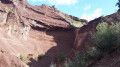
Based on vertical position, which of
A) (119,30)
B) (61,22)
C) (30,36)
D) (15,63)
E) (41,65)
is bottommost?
(119,30)

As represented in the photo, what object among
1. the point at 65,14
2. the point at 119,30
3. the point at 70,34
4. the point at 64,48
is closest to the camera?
the point at 119,30

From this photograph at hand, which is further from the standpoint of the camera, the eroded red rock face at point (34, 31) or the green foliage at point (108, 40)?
the eroded red rock face at point (34, 31)

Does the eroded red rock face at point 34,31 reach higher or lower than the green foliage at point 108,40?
higher

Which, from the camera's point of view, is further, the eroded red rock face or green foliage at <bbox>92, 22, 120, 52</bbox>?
the eroded red rock face

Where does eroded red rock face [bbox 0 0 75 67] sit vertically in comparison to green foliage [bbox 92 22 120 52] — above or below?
above

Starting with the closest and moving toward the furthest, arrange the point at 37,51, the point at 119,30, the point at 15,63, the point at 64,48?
the point at 119,30
the point at 15,63
the point at 37,51
the point at 64,48

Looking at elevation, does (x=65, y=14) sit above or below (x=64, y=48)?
above

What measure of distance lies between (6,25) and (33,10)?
11.2 metres

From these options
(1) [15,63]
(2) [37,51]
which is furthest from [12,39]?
(1) [15,63]

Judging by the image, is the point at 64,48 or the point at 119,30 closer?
the point at 119,30

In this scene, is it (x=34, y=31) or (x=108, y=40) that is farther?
(x=34, y=31)

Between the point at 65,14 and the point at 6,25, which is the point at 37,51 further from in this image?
the point at 65,14

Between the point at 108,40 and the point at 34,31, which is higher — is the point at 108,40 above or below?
below

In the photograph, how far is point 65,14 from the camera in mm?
55031
